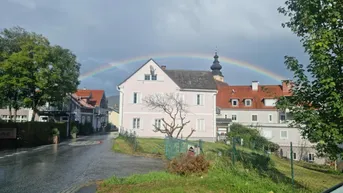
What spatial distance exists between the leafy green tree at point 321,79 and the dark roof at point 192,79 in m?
34.2

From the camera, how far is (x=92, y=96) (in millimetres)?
75000

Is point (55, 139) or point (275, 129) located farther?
point (275, 129)

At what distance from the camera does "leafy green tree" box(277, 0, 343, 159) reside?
6340mm

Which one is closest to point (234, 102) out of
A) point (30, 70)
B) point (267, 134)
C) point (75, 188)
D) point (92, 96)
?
point (267, 134)

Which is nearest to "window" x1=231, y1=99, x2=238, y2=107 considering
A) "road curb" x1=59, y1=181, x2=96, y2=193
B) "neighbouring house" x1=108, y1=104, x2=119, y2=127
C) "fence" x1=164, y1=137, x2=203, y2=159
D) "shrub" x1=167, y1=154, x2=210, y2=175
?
"fence" x1=164, y1=137, x2=203, y2=159

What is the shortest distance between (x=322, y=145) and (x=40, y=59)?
32.9 metres

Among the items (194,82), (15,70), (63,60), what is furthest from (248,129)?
(15,70)

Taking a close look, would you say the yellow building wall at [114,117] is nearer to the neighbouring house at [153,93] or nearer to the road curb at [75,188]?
the neighbouring house at [153,93]

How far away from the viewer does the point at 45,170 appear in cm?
1389

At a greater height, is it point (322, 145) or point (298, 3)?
point (298, 3)

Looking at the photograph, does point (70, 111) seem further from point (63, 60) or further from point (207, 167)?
point (207, 167)

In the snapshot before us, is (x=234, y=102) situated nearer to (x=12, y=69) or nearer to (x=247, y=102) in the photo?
(x=247, y=102)

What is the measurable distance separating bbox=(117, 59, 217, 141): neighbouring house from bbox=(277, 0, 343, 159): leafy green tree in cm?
3374

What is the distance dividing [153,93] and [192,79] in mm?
6249
